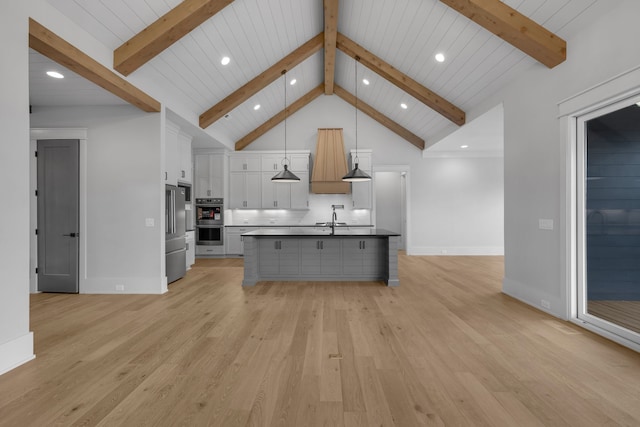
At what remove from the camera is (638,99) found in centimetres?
274

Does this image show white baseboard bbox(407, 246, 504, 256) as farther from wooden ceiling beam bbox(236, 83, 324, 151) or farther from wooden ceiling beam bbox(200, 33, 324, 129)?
wooden ceiling beam bbox(200, 33, 324, 129)

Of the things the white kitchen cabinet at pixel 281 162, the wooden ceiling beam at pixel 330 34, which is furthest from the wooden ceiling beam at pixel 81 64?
the white kitchen cabinet at pixel 281 162

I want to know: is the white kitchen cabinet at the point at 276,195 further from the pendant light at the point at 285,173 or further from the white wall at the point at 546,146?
the white wall at the point at 546,146

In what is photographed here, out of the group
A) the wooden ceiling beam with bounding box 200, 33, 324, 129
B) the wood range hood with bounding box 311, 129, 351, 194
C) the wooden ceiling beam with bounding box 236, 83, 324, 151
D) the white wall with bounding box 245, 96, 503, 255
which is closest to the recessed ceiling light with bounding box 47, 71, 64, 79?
the wooden ceiling beam with bounding box 200, 33, 324, 129

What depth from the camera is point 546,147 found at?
3734mm

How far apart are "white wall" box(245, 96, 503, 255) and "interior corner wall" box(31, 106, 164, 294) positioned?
4039 millimetres

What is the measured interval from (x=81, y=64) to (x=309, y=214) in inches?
232

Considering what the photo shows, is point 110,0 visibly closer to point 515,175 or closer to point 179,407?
point 179,407

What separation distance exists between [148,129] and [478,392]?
4.90 metres

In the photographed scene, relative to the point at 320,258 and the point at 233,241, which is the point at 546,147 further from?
the point at 233,241

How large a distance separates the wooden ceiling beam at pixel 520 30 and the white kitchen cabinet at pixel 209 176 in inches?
243

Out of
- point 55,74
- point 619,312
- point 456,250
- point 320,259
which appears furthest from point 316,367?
point 456,250

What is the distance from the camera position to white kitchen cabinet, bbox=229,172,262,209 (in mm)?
8148

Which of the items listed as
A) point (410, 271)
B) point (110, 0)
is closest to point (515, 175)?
point (410, 271)
